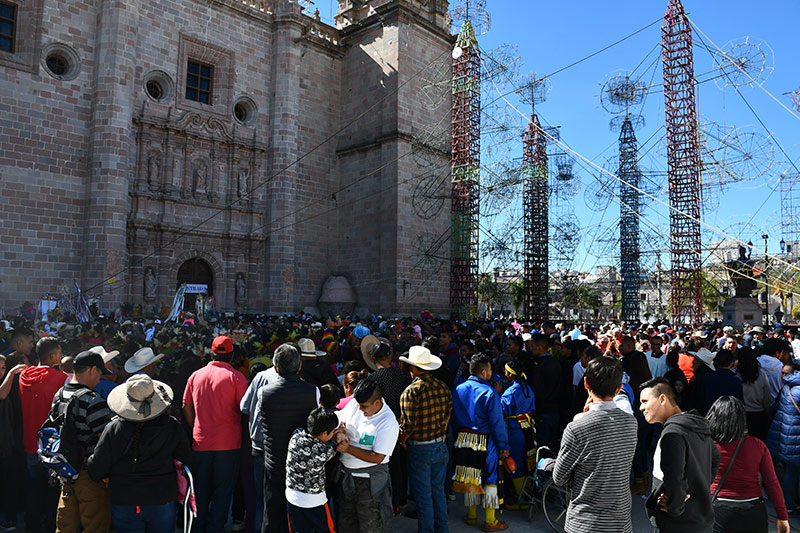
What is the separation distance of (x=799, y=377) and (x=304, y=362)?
5240 mm

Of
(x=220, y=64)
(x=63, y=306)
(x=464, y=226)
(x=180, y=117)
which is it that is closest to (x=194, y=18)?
(x=220, y=64)

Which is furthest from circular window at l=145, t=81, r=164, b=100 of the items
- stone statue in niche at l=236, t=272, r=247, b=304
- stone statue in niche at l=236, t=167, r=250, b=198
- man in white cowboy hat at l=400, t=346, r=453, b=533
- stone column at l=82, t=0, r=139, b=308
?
man in white cowboy hat at l=400, t=346, r=453, b=533

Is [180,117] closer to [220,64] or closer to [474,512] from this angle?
[220,64]

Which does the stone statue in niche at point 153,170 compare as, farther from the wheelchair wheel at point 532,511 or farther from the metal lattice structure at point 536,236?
the metal lattice structure at point 536,236

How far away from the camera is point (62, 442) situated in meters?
3.82

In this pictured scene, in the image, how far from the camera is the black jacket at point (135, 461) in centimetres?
360

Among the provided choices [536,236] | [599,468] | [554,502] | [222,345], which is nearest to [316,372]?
[222,345]

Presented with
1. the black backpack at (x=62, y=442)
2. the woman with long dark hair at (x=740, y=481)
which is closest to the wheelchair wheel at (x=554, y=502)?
the woman with long dark hair at (x=740, y=481)

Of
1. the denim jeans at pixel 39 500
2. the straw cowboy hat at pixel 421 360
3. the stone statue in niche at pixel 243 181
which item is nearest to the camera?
the denim jeans at pixel 39 500

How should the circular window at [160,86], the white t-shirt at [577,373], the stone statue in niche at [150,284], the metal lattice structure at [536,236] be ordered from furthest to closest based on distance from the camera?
the metal lattice structure at [536,236] < the circular window at [160,86] < the stone statue in niche at [150,284] < the white t-shirt at [577,373]

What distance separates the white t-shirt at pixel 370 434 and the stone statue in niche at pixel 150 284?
58.2 ft

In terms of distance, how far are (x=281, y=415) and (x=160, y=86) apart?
20.3m

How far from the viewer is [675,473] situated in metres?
3.15

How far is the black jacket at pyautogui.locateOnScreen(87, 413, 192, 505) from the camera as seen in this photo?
11.8 feet
